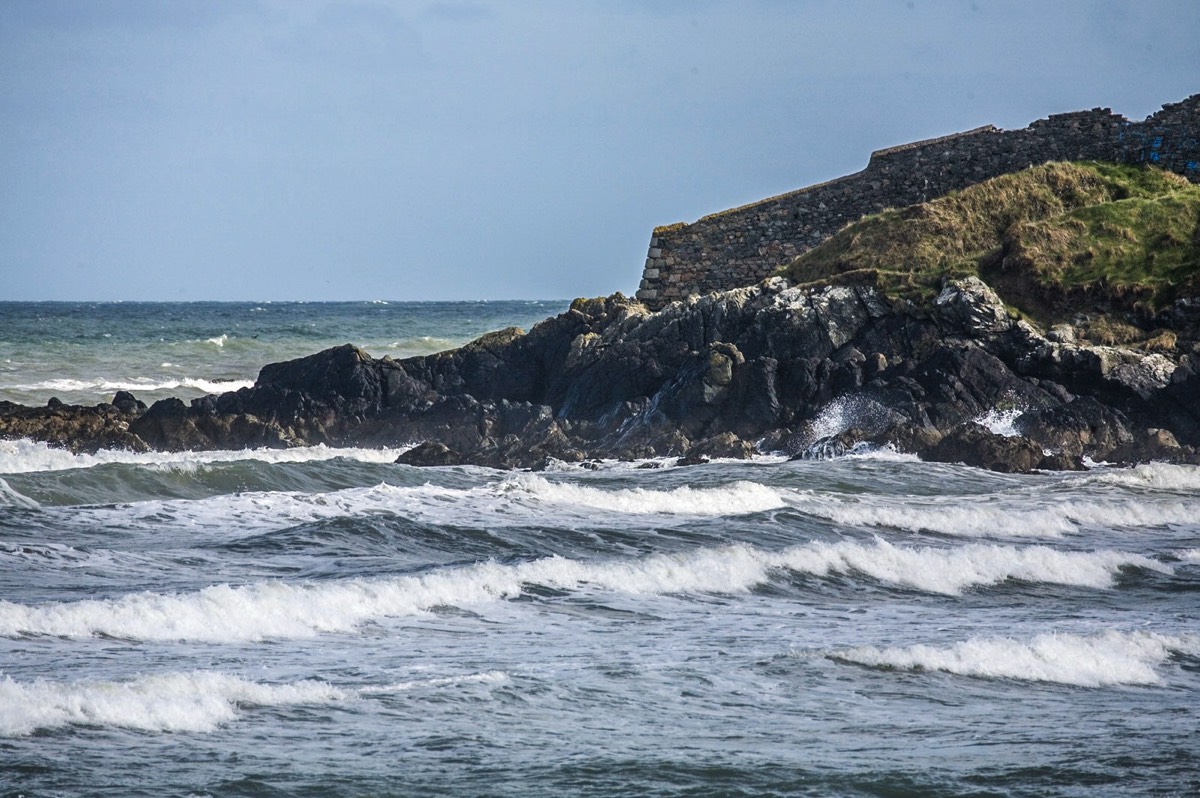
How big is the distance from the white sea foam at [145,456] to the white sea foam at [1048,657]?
1260 cm

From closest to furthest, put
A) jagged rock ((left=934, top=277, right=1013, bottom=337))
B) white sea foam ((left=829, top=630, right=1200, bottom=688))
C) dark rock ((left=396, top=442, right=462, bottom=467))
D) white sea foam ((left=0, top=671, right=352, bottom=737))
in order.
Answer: white sea foam ((left=0, top=671, right=352, bottom=737)), white sea foam ((left=829, top=630, right=1200, bottom=688)), dark rock ((left=396, top=442, right=462, bottom=467)), jagged rock ((left=934, top=277, right=1013, bottom=337))

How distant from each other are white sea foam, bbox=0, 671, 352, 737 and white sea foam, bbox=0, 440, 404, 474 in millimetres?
11840

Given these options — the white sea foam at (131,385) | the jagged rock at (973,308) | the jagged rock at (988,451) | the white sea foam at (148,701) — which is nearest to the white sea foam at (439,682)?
the white sea foam at (148,701)

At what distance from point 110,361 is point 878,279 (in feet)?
104

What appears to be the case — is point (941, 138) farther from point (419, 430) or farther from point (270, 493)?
point (270, 493)

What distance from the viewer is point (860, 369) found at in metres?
23.5

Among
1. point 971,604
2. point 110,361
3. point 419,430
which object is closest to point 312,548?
point 971,604

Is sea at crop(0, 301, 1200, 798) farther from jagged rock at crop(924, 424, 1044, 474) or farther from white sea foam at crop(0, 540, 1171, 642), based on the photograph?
jagged rock at crop(924, 424, 1044, 474)

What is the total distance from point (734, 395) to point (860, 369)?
2193 millimetres

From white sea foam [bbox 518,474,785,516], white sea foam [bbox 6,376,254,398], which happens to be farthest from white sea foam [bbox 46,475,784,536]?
white sea foam [bbox 6,376,254,398]

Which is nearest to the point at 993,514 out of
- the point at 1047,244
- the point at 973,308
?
the point at 973,308

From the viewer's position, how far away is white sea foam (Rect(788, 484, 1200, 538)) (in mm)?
16281

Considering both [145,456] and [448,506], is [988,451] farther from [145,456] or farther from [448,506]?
[145,456]

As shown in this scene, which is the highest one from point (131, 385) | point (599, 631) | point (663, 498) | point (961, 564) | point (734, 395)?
point (734, 395)
